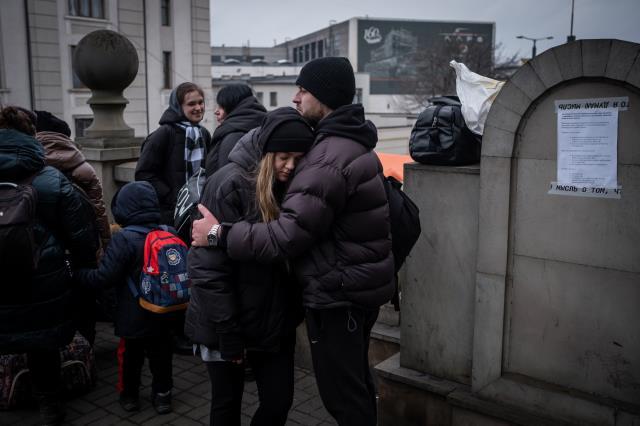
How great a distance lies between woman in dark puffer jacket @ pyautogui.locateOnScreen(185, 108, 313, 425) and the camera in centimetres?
296

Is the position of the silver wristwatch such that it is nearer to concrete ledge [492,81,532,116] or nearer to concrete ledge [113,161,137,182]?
concrete ledge [492,81,532,116]

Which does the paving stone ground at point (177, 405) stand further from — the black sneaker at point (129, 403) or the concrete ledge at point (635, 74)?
the concrete ledge at point (635, 74)

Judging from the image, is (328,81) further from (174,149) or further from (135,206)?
(174,149)

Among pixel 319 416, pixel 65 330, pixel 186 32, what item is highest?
pixel 186 32

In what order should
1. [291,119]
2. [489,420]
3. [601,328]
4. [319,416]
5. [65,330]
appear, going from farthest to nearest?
[319,416], [65,330], [489,420], [601,328], [291,119]

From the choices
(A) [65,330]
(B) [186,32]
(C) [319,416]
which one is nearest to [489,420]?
(C) [319,416]

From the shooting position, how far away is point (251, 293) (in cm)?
305

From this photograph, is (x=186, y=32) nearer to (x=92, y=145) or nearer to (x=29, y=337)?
(x=92, y=145)

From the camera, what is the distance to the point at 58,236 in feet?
13.7

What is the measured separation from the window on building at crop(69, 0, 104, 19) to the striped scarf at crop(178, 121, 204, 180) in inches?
1101

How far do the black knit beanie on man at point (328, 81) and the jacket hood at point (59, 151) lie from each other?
2672 millimetres

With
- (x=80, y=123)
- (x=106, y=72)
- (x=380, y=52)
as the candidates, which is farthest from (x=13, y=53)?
(x=380, y=52)

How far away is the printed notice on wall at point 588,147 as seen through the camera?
3.05 metres

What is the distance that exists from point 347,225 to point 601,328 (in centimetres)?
138
